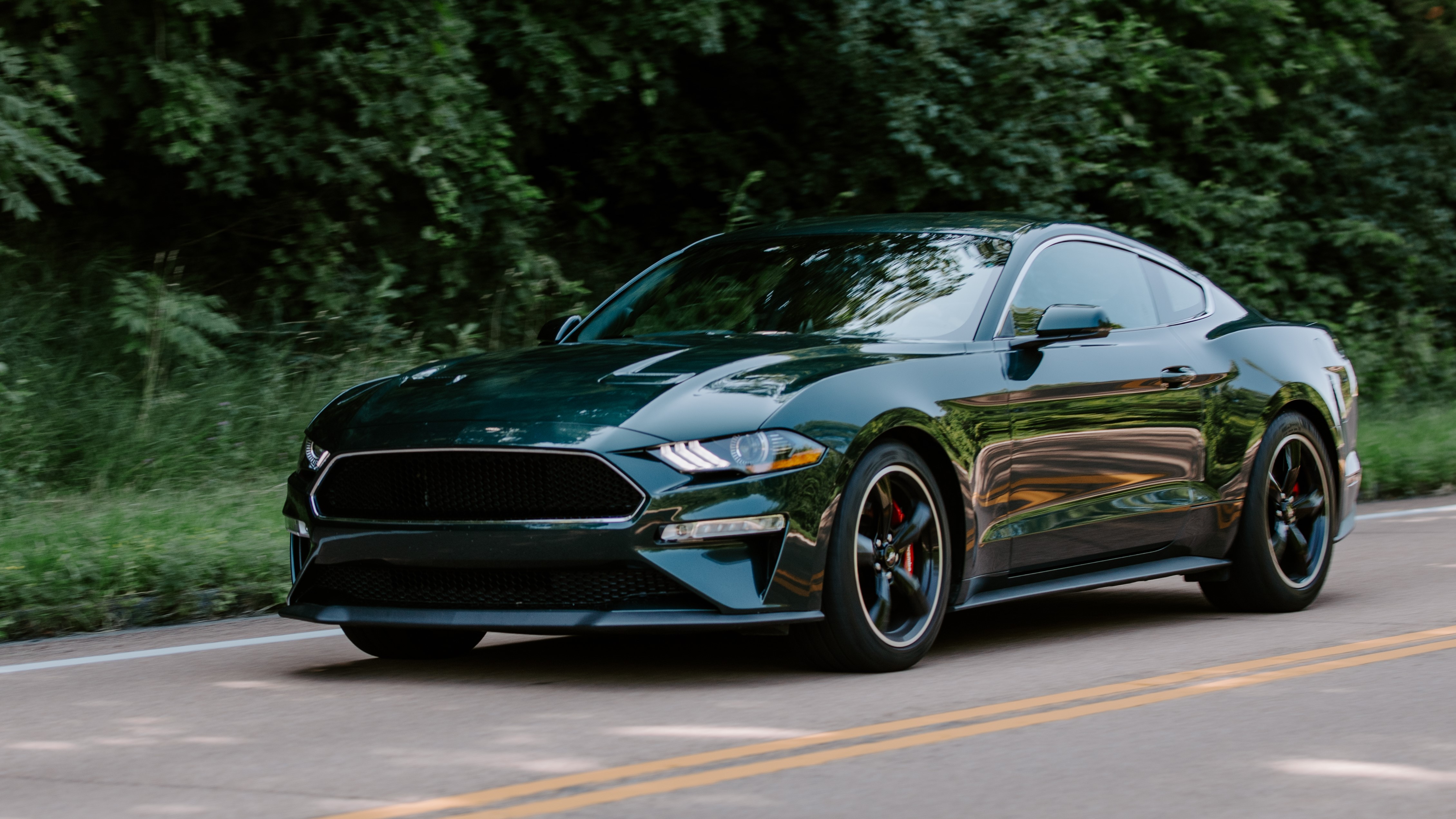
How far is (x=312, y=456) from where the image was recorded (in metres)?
6.37

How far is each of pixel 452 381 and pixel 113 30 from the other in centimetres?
709

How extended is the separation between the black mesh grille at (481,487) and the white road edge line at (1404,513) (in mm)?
7610

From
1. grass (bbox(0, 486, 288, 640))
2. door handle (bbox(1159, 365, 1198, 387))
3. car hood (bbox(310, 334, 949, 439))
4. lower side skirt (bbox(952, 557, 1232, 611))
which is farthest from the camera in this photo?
grass (bbox(0, 486, 288, 640))

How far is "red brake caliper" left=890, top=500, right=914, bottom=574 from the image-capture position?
621 cm

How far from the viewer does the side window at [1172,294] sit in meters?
7.83

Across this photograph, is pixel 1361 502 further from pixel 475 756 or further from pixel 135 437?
pixel 475 756

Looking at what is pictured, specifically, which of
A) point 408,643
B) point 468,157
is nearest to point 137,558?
point 408,643

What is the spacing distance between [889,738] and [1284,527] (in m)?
3.55

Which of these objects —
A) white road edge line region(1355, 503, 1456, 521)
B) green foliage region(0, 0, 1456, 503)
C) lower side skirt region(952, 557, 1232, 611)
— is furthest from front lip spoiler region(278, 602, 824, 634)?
white road edge line region(1355, 503, 1456, 521)

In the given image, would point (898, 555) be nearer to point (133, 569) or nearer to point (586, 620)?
point (586, 620)

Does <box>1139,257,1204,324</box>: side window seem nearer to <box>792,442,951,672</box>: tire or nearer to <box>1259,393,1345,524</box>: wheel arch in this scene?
<box>1259,393,1345,524</box>: wheel arch

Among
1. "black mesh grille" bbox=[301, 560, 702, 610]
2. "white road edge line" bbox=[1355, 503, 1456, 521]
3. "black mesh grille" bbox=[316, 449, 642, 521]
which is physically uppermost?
"black mesh grille" bbox=[316, 449, 642, 521]

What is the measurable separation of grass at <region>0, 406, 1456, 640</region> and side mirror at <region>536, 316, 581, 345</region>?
1813 mm

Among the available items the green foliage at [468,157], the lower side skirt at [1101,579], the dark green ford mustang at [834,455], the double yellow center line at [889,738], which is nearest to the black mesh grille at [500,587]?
the dark green ford mustang at [834,455]
